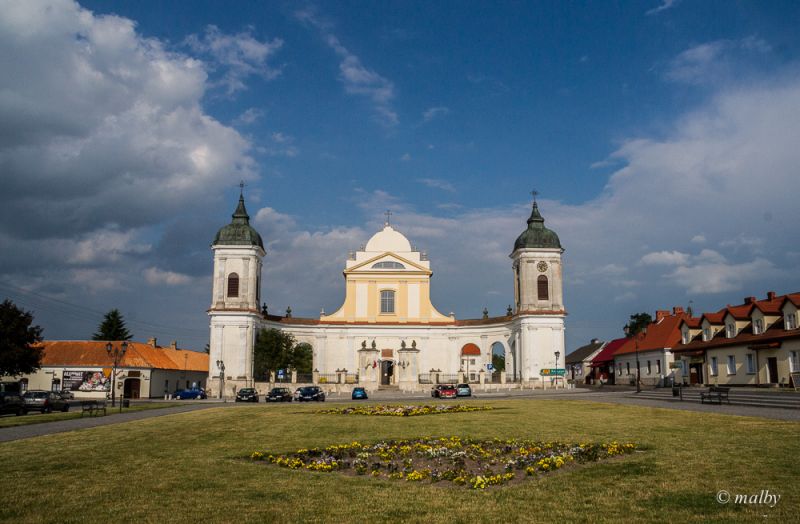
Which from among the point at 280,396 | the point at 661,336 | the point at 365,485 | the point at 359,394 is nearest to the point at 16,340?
the point at 280,396

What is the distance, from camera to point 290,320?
3189 inches

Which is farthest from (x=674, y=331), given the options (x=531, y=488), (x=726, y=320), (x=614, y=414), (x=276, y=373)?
(x=531, y=488)

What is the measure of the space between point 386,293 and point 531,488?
7244 cm

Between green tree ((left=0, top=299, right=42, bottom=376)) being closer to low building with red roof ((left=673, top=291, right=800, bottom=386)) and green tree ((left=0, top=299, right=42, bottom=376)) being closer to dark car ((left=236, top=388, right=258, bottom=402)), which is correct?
dark car ((left=236, top=388, right=258, bottom=402))

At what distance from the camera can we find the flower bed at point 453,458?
12.1 meters

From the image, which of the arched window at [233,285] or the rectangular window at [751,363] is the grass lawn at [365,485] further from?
the arched window at [233,285]

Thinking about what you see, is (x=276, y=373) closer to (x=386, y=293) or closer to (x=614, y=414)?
(x=386, y=293)

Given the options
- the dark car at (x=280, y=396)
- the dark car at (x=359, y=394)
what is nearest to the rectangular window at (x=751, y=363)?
the dark car at (x=359, y=394)

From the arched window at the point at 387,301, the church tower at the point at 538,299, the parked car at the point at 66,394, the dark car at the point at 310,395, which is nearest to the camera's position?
the parked car at the point at 66,394

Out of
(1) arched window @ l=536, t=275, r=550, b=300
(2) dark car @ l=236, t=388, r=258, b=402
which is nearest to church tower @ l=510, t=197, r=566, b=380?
(1) arched window @ l=536, t=275, r=550, b=300

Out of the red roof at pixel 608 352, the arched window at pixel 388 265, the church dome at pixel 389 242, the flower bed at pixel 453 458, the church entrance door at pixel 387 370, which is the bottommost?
the flower bed at pixel 453 458

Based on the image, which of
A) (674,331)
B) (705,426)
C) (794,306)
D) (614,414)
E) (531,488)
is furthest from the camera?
(674,331)

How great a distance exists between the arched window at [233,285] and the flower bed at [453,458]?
193ft

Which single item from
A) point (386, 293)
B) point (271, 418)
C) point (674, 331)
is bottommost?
point (271, 418)
